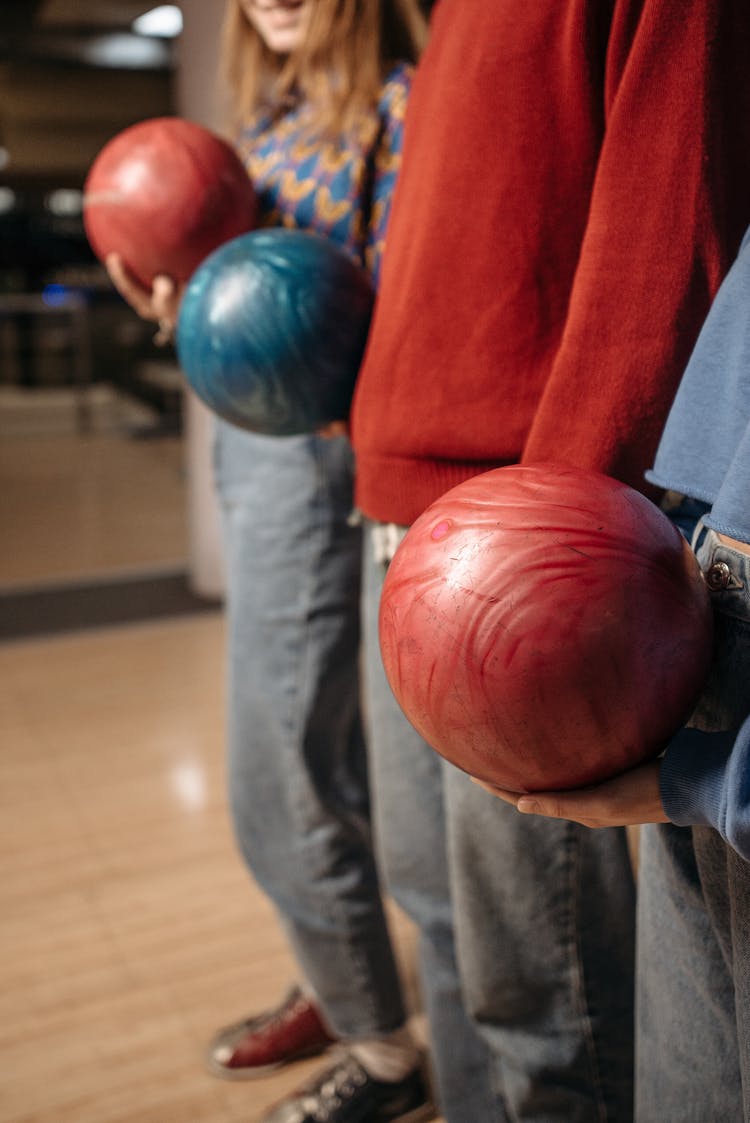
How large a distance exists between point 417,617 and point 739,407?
0.79ft

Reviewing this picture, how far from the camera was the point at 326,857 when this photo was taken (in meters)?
1.58

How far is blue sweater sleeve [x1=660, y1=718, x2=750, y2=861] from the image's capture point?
66cm

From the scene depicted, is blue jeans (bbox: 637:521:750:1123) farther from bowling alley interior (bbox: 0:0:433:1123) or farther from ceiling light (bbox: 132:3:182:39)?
ceiling light (bbox: 132:3:182:39)

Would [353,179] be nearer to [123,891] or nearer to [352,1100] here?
[352,1100]

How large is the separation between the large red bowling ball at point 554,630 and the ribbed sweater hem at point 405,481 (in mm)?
274

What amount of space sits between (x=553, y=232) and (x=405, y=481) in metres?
0.26

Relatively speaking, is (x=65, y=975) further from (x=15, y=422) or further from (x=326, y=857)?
(x=15, y=422)

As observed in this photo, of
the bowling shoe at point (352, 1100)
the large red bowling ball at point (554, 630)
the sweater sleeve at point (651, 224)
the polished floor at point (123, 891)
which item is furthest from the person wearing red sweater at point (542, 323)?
the polished floor at point (123, 891)

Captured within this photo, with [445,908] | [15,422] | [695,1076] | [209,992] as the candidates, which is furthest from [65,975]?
[15,422]

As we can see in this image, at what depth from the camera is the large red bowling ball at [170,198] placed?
1389mm

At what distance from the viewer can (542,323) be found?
97cm

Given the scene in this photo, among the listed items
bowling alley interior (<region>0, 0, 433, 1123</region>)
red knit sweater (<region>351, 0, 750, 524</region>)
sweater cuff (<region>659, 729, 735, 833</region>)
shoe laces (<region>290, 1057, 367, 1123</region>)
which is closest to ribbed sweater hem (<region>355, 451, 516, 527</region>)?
red knit sweater (<region>351, 0, 750, 524</region>)

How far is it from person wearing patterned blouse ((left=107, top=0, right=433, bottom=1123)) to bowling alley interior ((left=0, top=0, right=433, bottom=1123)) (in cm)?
18

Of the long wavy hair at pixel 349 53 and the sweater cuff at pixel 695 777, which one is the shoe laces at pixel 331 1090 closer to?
the sweater cuff at pixel 695 777
